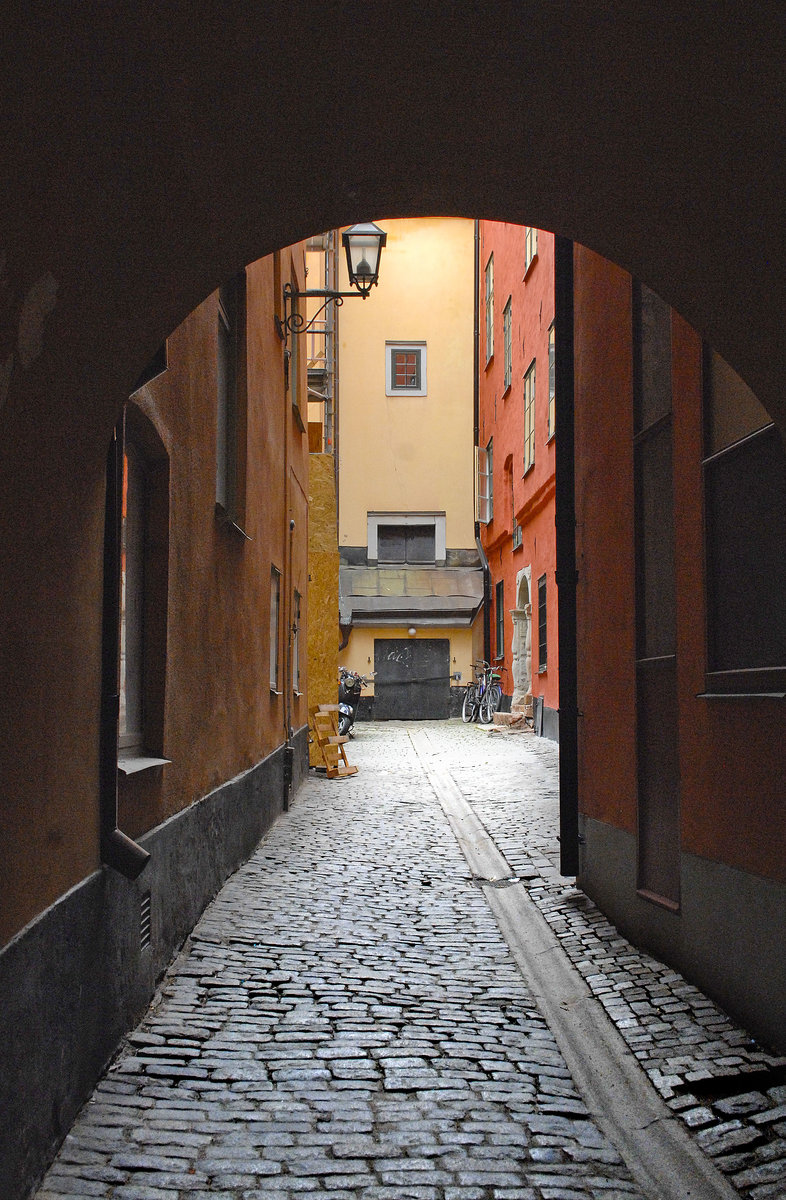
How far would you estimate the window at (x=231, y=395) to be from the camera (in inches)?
317

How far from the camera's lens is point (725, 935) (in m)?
4.64

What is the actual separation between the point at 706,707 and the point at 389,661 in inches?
977

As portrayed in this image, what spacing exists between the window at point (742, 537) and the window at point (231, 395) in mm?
3911

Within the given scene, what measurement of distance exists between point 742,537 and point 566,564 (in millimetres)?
2724

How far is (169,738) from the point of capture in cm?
563

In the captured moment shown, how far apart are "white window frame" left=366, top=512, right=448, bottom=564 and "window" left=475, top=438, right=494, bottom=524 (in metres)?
1.18

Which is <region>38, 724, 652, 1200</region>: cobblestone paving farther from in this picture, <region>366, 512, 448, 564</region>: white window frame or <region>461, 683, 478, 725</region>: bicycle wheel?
<region>366, 512, 448, 564</region>: white window frame

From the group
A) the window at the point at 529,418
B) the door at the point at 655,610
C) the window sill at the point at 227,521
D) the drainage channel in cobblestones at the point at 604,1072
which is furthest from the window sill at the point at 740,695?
the window at the point at 529,418

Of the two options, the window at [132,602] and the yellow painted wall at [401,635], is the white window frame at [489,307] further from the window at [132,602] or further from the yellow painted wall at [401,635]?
the window at [132,602]

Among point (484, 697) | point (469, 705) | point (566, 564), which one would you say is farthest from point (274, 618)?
point (469, 705)

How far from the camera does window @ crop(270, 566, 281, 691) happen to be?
1109 cm

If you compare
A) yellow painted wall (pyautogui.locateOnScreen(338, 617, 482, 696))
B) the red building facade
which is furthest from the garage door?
the red building facade

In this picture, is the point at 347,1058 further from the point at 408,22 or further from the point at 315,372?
the point at 315,372

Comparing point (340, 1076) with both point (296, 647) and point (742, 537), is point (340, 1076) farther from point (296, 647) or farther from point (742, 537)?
point (296, 647)
